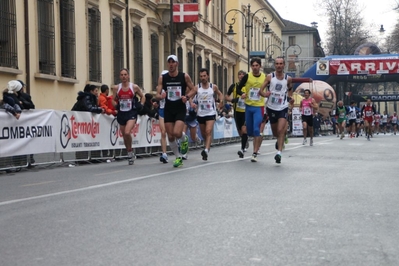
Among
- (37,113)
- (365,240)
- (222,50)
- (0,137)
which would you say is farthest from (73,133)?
(222,50)

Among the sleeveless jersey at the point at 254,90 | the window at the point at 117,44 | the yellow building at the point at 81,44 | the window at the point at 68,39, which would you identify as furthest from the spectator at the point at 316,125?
the sleeveless jersey at the point at 254,90

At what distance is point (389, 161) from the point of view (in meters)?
16.5

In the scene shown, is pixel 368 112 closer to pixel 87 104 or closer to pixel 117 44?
pixel 117 44

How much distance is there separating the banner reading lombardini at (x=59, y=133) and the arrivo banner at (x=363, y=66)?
34.4m

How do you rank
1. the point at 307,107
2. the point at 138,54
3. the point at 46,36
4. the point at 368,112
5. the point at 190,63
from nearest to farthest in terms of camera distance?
the point at 46,36, the point at 307,107, the point at 138,54, the point at 368,112, the point at 190,63

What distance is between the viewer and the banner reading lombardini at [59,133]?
48.5 ft

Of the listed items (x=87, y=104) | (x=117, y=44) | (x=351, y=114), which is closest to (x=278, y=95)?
(x=87, y=104)

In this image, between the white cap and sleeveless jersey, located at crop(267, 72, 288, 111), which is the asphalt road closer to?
sleeveless jersey, located at crop(267, 72, 288, 111)

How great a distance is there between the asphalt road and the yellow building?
26.7 feet

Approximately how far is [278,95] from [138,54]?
15.5 m

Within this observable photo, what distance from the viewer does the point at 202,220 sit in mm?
7137

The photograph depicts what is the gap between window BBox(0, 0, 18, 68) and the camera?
18.5 m

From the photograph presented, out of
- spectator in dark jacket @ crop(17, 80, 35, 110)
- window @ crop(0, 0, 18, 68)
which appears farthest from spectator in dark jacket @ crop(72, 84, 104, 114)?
spectator in dark jacket @ crop(17, 80, 35, 110)

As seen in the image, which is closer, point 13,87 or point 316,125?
point 13,87
